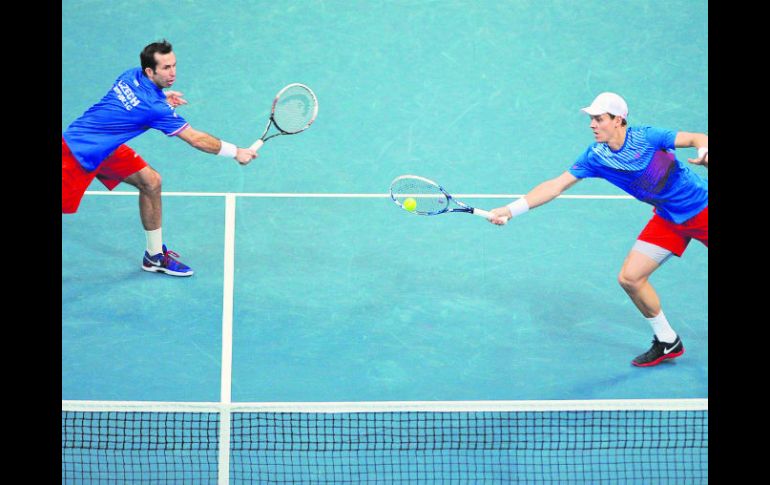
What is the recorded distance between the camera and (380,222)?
950 cm

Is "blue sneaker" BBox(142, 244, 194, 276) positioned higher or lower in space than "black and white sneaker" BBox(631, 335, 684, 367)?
higher

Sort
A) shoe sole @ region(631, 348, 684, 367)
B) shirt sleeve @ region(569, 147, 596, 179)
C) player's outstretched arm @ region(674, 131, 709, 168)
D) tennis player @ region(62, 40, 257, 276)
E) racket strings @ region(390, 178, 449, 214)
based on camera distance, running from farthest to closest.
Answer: racket strings @ region(390, 178, 449, 214) < tennis player @ region(62, 40, 257, 276) < shoe sole @ region(631, 348, 684, 367) < shirt sleeve @ region(569, 147, 596, 179) < player's outstretched arm @ region(674, 131, 709, 168)

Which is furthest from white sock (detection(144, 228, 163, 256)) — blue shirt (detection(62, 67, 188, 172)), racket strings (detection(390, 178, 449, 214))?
racket strings (detection(390, 178, 449, 214))

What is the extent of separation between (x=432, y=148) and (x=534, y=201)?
9.66 ft

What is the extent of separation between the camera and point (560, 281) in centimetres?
877

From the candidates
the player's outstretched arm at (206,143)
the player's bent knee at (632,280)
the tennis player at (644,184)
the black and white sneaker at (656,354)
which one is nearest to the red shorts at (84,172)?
the player's outstretched arm at (206,143)

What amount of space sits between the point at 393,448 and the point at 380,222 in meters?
3.14

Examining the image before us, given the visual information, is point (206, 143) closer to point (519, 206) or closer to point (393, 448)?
point (519, 206)

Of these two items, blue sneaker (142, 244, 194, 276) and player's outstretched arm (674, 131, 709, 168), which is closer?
player's outstretched arm (674, 131, 709, 168)

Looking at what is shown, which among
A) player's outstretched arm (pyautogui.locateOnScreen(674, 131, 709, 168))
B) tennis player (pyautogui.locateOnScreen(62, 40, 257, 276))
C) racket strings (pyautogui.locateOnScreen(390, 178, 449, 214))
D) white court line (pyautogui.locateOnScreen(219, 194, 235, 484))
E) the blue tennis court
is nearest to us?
white court line (pyautogui.locateOnScreen(219, 194, 235, 484))

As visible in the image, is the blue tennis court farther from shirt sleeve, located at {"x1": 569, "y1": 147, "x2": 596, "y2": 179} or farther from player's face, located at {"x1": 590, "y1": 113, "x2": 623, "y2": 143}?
player's face, located at {"x1": 590, "y1": 113, "x2": 623, "y2": 143}

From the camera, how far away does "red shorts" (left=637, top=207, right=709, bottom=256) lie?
24.7 ft

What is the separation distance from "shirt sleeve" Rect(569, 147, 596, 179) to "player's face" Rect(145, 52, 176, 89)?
300cm

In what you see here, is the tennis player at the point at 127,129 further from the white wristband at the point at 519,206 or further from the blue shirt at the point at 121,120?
Result: the white wristband at the point at 519,206
